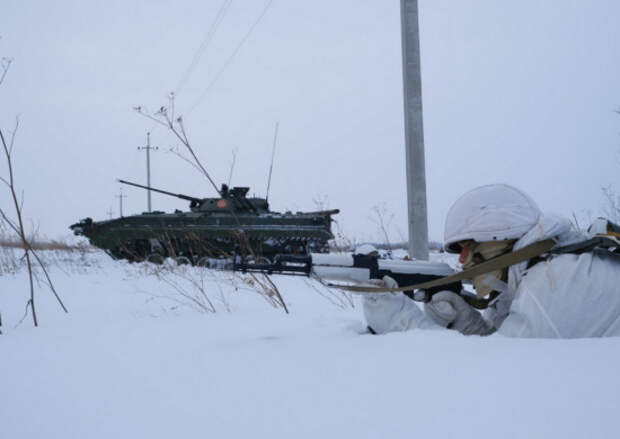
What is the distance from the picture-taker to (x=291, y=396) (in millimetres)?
1356

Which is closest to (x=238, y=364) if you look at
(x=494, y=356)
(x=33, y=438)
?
(x=33, y=438)

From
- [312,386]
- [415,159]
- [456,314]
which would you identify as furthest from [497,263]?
[415,159]

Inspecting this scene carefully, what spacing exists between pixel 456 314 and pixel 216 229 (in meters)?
10.5

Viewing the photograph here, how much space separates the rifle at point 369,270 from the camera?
7.49ft

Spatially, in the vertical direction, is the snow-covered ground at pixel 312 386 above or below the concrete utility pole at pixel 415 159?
below

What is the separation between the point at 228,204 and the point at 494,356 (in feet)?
38.1

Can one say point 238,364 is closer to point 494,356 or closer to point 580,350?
point 494,356

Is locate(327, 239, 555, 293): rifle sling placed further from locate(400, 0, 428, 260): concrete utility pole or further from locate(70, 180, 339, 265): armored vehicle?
locate(70, 180, 339, 265): armored vehicle

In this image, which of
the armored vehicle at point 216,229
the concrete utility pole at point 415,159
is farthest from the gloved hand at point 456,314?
the armored vehicle at point 216,229

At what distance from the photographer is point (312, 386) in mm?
1426

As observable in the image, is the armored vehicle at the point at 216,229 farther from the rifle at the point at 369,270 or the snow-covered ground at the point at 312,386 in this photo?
the snow-covered ground at the point at 312,386

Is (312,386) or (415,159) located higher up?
(415,159)

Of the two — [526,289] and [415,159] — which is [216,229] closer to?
[415,159]

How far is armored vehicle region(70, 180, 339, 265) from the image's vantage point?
11.9m
